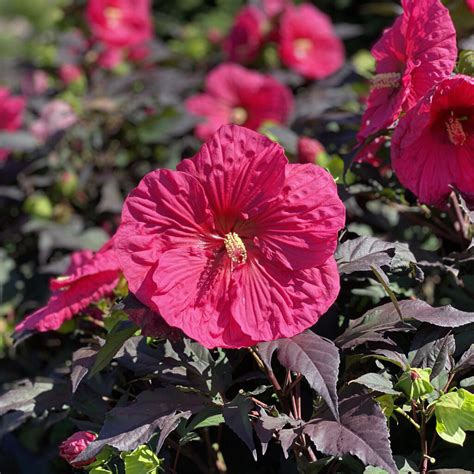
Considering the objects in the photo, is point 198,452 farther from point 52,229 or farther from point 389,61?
point 52,229

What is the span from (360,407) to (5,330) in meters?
1.12

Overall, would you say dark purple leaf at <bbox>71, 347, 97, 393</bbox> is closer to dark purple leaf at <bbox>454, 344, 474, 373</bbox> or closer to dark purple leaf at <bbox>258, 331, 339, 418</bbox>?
dark purple leaf at <bbox>258, 331, 339, 418</bbox>

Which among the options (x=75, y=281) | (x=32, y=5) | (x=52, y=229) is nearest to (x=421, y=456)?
(x=75, y=281)

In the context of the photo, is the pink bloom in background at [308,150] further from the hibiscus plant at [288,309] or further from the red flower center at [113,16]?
the red flower center at [113,16]

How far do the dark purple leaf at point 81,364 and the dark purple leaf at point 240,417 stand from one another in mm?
235

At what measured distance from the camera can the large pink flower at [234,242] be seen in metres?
1.02

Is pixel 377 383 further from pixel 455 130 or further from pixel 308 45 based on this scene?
pixel 308 45

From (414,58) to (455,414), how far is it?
0.52m

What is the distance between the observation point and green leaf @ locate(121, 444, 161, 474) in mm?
1008

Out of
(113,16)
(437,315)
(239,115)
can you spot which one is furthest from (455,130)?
(113,16)

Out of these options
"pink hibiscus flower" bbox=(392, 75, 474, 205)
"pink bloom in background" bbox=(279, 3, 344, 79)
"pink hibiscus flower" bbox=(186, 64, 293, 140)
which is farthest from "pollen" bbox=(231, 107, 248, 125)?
"pink hibiscus flower" bbox=(392, 75, 474, 205)

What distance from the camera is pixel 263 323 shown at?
1.01 meters

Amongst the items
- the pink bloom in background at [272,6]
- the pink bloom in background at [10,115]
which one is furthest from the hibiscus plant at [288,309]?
the pink bloom in background at [272,6]

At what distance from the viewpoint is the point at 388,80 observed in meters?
1.25
